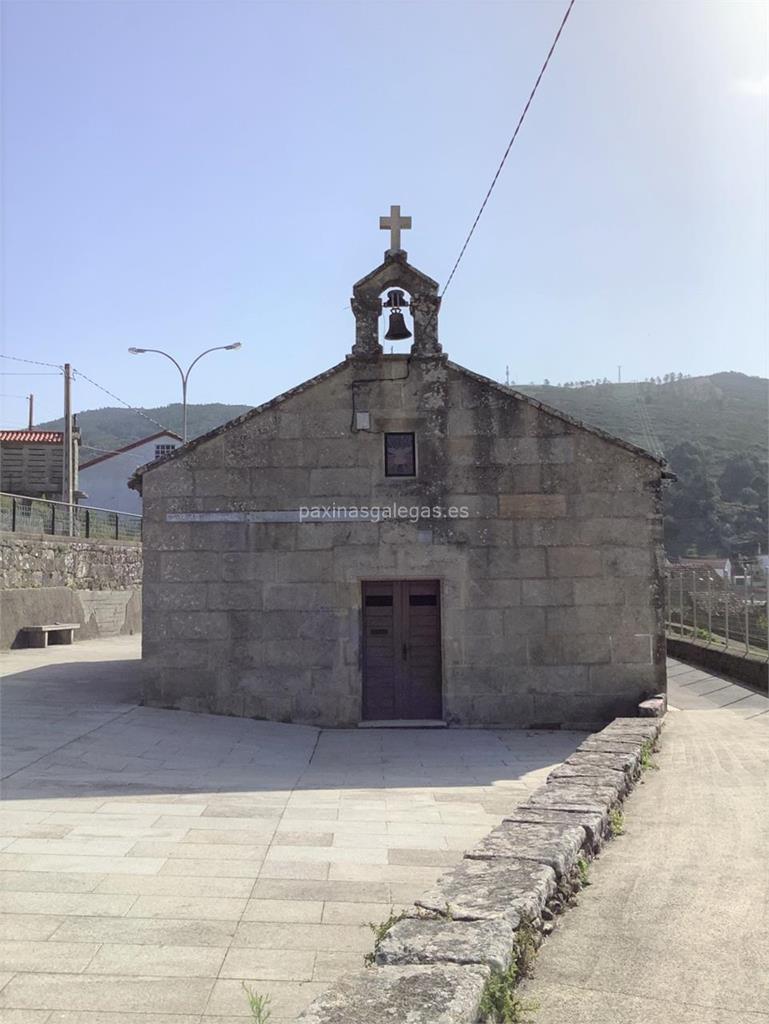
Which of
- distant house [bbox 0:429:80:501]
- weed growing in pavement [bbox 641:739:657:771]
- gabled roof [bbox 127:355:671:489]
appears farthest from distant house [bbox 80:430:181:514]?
weed growing in pavement [bbox 641:739:657:771]

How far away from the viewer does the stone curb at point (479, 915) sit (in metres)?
3.13

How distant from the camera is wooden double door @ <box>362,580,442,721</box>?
12617 mm

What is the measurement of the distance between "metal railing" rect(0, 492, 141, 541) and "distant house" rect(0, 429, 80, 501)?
7.33 m

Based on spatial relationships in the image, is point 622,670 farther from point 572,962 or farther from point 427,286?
point 572,962

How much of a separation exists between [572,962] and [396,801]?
4.29m

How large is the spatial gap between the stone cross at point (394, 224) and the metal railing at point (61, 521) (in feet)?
35.2

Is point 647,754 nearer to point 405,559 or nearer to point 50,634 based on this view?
point 405,559

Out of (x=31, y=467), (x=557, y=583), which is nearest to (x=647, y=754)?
(x=557, y=583)

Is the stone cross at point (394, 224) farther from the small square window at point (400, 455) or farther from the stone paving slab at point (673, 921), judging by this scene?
the stone paving slab at point (673, 921)

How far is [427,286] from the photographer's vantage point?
13.0 metres

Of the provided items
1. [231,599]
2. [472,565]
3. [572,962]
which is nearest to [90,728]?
[231,599]

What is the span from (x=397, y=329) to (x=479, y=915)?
985cm

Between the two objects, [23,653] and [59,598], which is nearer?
[23,653]

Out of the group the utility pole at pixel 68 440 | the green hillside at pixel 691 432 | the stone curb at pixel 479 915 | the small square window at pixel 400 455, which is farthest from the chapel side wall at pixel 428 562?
the utility pole at pixel 68 440
